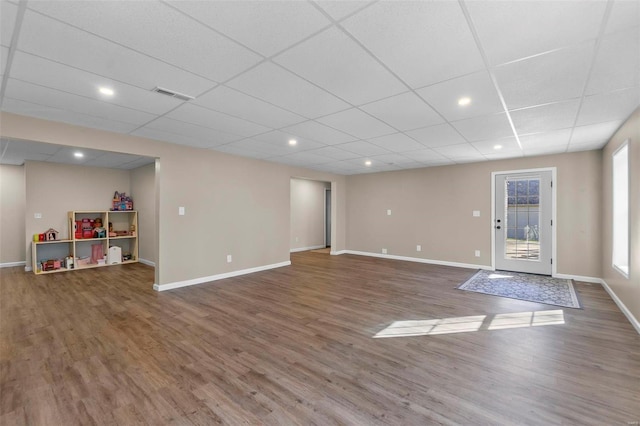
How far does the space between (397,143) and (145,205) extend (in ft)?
19.9

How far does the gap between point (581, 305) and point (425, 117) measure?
11.1ft

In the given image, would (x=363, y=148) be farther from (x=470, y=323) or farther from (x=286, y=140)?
(x=470, y=323)

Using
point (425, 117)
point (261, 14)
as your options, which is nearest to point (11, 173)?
point (261, 14)

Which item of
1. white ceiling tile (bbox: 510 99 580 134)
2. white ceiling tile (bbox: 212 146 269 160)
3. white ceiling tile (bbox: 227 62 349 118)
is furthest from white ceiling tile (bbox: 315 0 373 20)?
white ceiling tile (bbox: 212 146 269 160)

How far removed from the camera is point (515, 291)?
4.46m

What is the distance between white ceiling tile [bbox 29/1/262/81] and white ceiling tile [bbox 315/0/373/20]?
2.25 ft

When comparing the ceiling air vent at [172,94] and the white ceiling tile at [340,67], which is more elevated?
the ceiling air vent at [172,94]

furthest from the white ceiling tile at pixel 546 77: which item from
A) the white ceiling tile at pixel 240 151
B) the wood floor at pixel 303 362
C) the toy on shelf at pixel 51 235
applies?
the toy on shelf at pixel 51 235

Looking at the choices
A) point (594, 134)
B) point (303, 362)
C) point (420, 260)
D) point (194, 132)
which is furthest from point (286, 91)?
point (420, 260)

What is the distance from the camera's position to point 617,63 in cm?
209

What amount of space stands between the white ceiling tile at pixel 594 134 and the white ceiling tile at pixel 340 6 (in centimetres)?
386

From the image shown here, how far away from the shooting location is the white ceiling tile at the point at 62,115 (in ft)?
9.45

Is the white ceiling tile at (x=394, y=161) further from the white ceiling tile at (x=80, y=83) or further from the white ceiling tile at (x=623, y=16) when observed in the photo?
the white ceiling tile at (x=80, y=83)

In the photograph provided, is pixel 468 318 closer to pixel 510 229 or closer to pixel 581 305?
pixel 581 305
